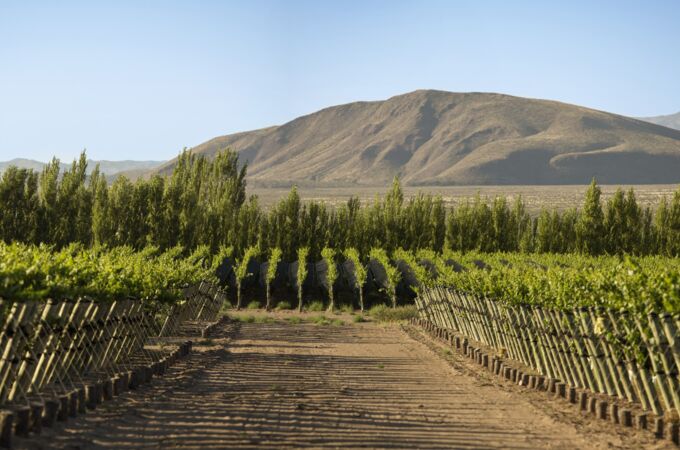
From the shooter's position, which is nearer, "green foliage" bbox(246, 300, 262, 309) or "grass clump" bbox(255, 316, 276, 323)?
"grass clump" bbox(255, 316, 276, 323)

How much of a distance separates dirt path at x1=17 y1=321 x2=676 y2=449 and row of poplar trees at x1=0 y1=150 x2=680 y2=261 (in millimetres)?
34958

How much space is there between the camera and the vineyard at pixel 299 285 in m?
13.1

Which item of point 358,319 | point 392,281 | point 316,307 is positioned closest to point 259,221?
point 316,307

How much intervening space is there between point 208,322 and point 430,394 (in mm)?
19154

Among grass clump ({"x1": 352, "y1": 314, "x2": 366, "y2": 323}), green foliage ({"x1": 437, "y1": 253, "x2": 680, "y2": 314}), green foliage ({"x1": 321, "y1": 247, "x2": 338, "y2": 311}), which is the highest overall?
green foliage ({"x1": 437, "y1": 253, "x2": 680, "y2": 314})

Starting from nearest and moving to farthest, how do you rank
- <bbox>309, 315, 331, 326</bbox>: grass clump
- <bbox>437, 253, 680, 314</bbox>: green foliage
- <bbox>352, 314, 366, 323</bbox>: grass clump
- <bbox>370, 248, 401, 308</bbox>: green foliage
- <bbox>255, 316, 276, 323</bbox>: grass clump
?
<bbox>437, 253, 680, 314</bbox>: green foliage
<bbox>309, 315, 331, 326</bbox>: grass clump
<bbox>255, 316, 276, 323</bbox>: grass clump
<bbox>352, 314, 366, 323</bbox>: grass clump
<bbox>370, 248, 401, 308</bbox>: green foliage

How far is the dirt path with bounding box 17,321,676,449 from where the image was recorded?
35.9ft

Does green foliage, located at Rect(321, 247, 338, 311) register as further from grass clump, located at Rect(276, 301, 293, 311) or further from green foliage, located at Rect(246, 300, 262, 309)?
green foliage, located at Rect(246, 300, 262, 309)

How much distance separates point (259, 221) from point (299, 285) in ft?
48.6

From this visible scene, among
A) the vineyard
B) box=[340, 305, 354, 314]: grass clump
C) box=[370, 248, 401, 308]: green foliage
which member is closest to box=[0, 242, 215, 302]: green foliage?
the vineyard

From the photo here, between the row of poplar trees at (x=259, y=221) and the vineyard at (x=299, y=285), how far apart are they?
0.10m

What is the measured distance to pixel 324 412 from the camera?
13125 mm

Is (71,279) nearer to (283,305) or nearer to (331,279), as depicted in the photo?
(331,279)

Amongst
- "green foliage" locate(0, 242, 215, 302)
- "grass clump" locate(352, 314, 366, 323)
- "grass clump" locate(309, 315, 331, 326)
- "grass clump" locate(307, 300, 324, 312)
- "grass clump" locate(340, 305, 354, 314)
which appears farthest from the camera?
"grass clump" locate(307, 300, 324, 312)
